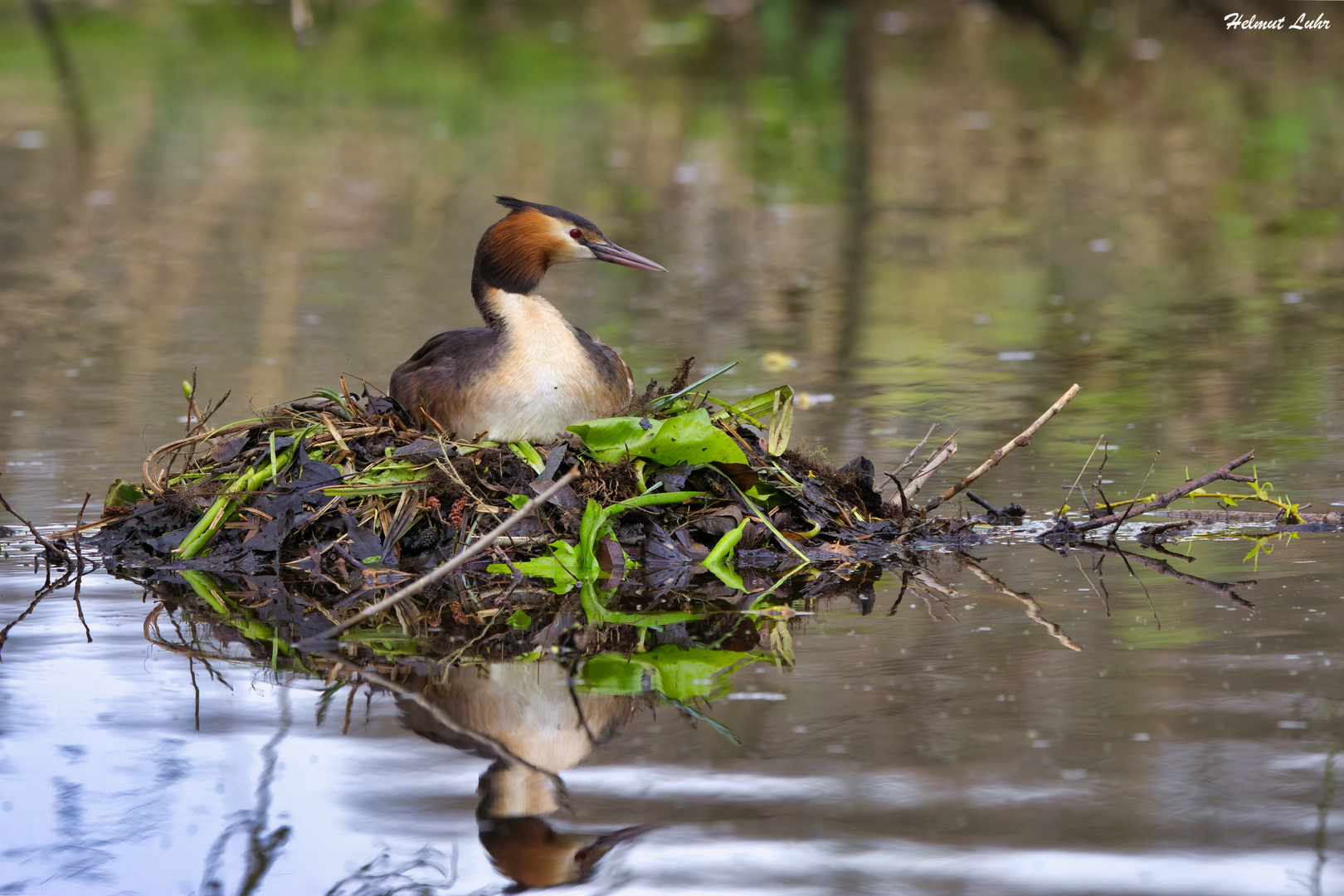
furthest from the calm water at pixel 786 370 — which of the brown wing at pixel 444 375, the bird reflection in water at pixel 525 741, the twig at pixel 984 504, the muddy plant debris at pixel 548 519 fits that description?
the brown wing at pixel 444 375

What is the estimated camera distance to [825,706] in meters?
4.18

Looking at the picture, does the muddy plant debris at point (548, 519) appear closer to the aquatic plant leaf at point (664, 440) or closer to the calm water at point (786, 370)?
A: the aquatic plant leaf at point (664, 440)

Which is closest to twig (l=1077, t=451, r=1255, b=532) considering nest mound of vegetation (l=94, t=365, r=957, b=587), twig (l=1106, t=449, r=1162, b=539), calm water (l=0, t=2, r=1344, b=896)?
twig (l=1106, t=449, r=1162, b=539)

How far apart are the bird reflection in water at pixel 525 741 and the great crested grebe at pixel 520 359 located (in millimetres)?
1276

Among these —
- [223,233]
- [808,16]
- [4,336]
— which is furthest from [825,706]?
[808,16]

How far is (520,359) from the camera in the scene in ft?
18.6

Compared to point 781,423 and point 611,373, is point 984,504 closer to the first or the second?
point 781,423

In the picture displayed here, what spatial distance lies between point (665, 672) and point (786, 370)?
4124mm

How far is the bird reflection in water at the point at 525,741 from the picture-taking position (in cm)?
346

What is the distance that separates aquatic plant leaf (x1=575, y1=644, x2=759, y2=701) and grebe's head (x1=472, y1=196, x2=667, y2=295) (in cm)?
173

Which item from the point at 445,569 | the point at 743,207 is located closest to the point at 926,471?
the point at 445,569

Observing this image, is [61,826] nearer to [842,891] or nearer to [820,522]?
[842,891]

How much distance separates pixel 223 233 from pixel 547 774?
997cm

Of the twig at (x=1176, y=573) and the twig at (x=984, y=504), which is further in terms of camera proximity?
the twig at (x=984, y=504)
